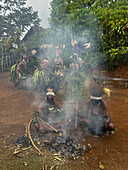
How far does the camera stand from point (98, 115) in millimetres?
3736

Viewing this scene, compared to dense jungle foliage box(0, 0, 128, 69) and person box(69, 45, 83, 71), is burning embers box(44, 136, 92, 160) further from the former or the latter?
dense jungle foliage box(0, 0, 128, 69)

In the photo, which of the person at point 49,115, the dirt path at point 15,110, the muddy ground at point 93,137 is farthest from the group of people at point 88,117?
the dirt path at point 15,110

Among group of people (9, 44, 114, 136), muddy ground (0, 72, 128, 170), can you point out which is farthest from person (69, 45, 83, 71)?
group of people (9, 44, 114, 136)

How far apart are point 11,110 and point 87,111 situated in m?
3.02

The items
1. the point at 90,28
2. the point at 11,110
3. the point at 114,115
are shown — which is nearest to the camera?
the point at 114,115

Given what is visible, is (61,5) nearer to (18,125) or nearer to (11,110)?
(11,110)

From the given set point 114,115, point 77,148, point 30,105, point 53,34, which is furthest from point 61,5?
point 77,148

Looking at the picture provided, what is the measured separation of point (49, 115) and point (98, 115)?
132cm

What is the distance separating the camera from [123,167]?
269 cm

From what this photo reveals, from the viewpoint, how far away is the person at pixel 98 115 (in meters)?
3.61

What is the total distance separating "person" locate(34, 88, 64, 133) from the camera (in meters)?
3.66

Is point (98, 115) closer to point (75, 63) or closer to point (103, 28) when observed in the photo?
point (75, 63)

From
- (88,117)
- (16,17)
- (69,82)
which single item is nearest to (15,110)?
(88,117)

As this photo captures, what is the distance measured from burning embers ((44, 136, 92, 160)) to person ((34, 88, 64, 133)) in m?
0.39
